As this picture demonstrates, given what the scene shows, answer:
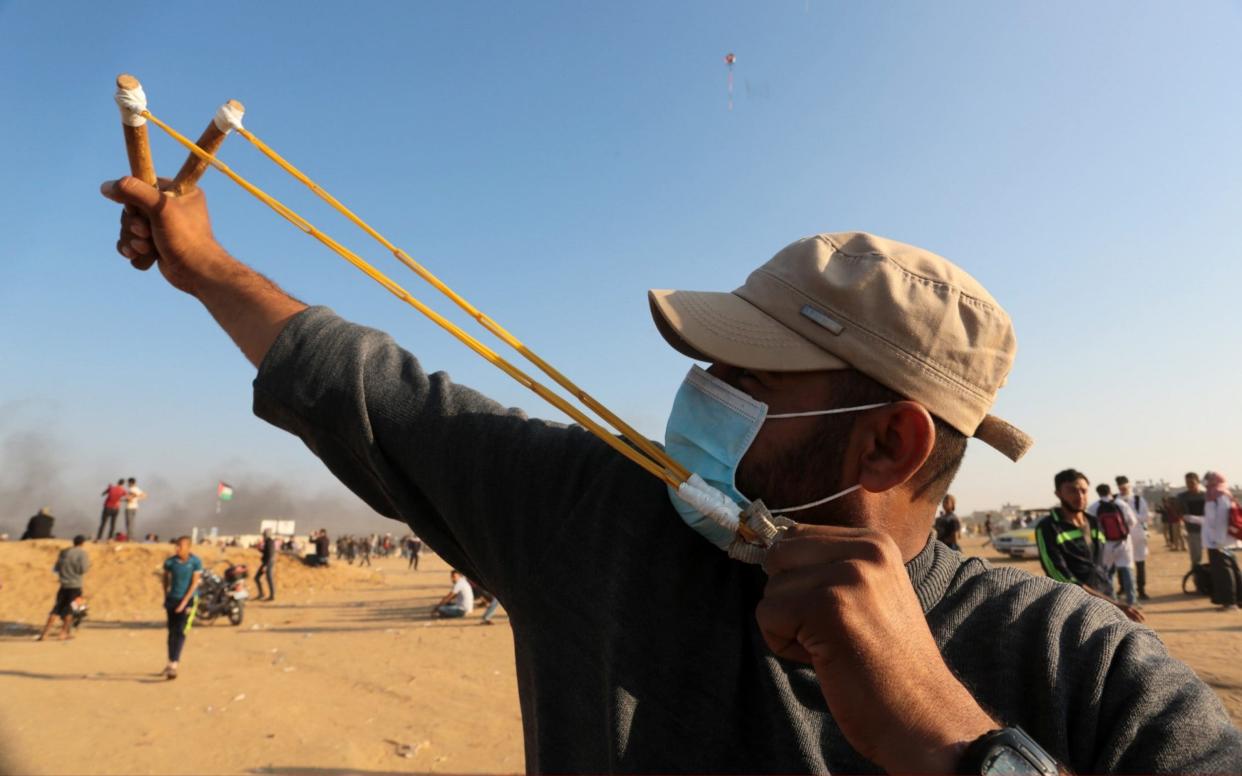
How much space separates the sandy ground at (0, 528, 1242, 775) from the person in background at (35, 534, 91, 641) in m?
0.48

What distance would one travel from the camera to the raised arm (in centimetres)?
191

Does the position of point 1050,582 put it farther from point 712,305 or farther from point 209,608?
point 209,608

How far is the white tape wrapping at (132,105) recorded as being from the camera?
1.76 m

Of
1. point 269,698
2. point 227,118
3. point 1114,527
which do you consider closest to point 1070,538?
point 1114,527

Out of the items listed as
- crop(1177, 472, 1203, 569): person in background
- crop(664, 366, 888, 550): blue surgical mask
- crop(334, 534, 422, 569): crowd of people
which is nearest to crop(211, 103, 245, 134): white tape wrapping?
crop(664, 366, 888, 550): blue surgical mask

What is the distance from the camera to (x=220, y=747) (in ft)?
23.9

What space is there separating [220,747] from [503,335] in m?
7.69

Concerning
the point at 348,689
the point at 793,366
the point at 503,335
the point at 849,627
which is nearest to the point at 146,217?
the point at 503,335

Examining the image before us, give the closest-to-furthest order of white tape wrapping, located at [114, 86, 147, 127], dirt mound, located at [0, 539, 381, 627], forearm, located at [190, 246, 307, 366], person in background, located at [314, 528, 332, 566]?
white tape wrapping, located at [114, 86, 147, 127] → forearm, located at [190, 246, 307, 366] → dirt mound, located at [0, 539, 381, 627] → person in background, located at [314, 528, 332, 566]

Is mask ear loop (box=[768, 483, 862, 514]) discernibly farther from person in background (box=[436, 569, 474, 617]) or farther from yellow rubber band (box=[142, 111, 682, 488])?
person in background (box=[436, 569, 474, 617])

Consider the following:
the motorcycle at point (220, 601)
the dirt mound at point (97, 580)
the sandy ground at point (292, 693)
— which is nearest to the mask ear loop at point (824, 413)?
the sandy ground at point (292, 693)

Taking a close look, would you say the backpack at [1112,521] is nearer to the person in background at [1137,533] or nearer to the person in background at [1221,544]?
the person in background at [1137,533]

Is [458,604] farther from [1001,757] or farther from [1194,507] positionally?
[1001,757]

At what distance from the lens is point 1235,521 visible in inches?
416
